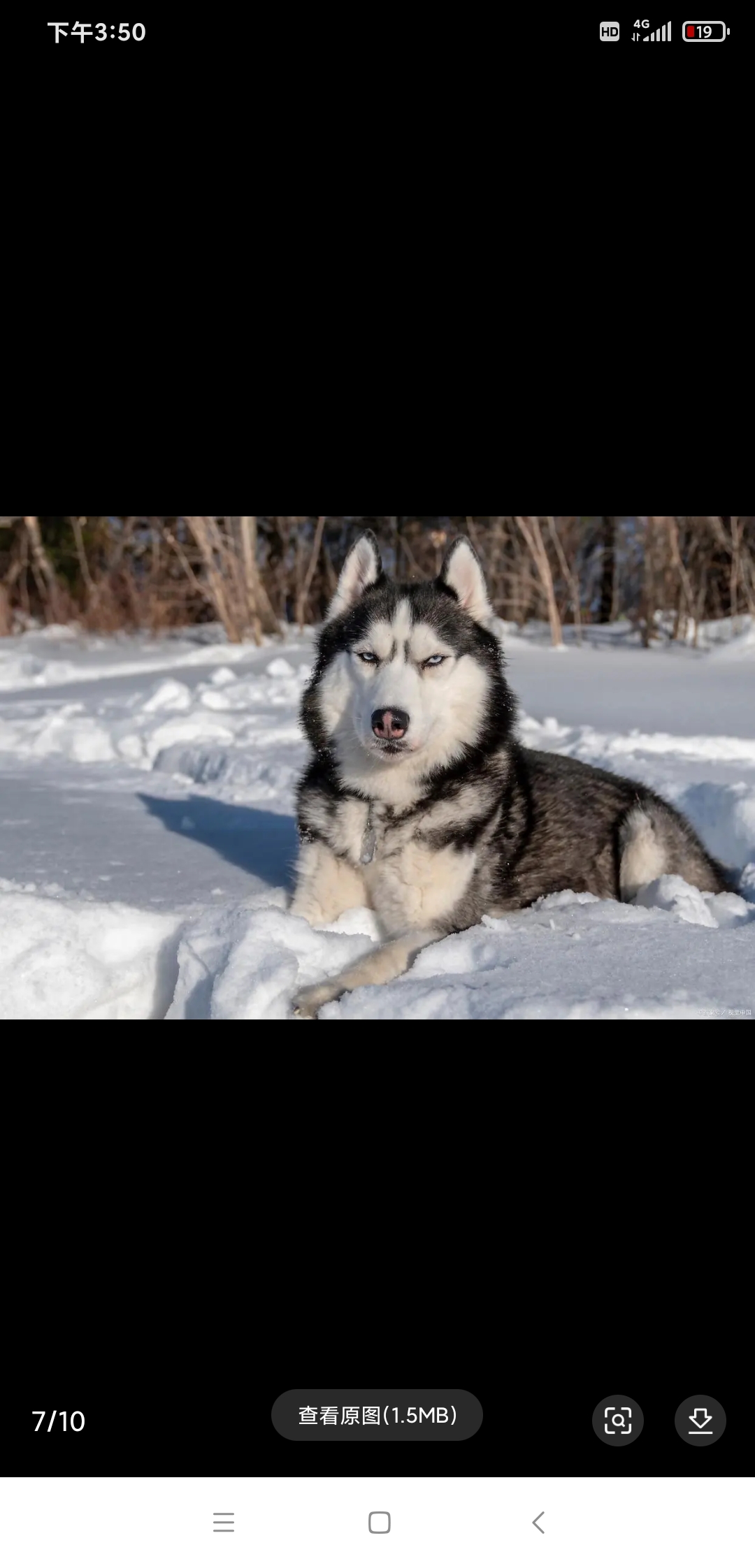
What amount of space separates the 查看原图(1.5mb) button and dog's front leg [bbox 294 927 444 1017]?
112cm

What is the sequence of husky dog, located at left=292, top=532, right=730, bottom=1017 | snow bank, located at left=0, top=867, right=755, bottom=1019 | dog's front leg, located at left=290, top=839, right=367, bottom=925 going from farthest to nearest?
dog's front leg, located at left=290, top=839, right=367, bottom=925 → husky dog, located at left=292, top=532, right=730, bottom=1017 → snow bank, located at left=0, top=867, right=755, bottom=1019

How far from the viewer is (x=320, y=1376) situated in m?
1.56

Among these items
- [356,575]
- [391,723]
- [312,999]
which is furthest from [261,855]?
[312,999]

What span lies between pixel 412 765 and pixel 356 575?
0.56m

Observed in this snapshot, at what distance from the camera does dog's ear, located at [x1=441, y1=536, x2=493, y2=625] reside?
333 cm

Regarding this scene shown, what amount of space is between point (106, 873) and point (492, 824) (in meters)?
1.21

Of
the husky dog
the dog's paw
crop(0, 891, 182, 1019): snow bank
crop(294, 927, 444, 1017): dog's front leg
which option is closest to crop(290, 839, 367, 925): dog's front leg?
the husky dog

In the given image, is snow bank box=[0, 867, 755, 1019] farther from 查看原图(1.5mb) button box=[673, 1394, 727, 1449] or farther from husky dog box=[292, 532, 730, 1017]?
查看原图(1.5mb) button box=[673, 1394, 727, 1449]

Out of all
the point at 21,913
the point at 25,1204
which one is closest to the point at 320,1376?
the point at 25,1204
